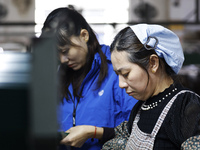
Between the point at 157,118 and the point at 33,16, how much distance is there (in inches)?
498

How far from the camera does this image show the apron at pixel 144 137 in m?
0.99

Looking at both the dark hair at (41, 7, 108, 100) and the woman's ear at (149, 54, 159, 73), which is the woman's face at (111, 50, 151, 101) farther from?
the dark hair at (41, 7, 108, 100)

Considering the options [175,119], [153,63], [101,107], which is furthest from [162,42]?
[101,107]

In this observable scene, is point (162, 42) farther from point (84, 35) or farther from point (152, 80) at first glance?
point (84, 35)

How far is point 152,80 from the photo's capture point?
41.8 inches

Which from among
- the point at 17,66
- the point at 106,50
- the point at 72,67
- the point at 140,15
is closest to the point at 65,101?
the point at 72,67

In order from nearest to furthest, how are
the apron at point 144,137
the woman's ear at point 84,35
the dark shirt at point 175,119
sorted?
1. the dark shirt at point 175,119
2. the apron at point 144,137
3. the woman's ear at point 84,35

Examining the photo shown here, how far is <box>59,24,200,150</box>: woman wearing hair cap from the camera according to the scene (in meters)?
0.98

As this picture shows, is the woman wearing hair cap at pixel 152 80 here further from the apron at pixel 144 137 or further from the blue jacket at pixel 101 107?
the blue jacket at pixel 101 107

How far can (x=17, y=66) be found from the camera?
1.25ft

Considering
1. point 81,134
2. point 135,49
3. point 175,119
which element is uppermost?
point 135,49

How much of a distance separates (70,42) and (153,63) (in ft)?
1.44

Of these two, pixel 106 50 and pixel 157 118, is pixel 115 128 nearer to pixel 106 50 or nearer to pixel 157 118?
pixel 157 118

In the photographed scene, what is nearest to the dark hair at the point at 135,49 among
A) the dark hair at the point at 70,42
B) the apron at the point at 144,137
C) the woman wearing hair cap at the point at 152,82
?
the woman wearing hair cap at the point at 152,82
